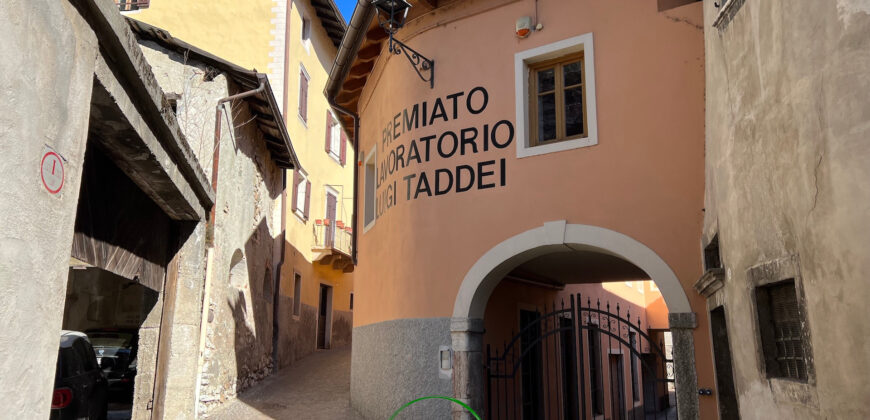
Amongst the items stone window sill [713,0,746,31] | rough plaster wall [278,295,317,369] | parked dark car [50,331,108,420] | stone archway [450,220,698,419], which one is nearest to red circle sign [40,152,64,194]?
stone window sill [713,0,746,31]

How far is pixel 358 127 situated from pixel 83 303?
6481 mm

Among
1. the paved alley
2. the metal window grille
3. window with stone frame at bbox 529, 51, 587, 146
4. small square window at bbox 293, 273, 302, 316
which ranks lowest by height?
the paved alley

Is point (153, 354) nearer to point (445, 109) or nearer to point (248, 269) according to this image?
point (445, 109)

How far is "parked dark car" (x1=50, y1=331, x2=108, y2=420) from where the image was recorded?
7504 mm

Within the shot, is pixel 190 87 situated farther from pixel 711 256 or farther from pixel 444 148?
pixel 711 256

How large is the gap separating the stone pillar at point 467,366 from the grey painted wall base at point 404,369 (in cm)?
14

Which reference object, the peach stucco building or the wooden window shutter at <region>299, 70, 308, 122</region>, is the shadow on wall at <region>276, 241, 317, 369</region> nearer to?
the wooden window shutter at <region>299, 70, 308, 122</region>

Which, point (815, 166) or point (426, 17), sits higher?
point (426, 17)

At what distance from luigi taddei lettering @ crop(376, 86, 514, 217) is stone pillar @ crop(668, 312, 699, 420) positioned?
2.60 meters

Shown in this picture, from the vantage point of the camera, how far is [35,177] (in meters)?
2.62

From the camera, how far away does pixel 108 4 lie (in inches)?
126

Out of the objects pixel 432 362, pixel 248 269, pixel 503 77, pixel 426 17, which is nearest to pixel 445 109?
pixel 503 77

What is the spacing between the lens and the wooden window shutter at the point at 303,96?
19188 millimetres

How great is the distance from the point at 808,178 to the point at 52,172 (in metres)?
3.56
